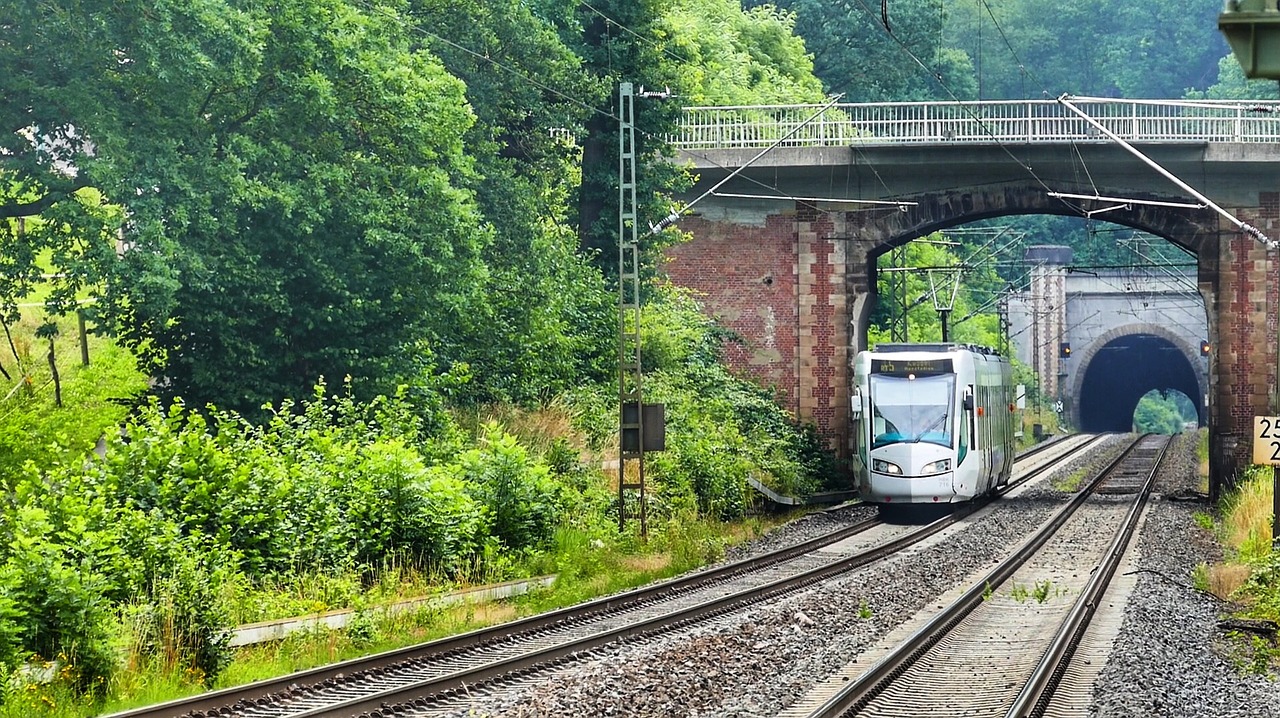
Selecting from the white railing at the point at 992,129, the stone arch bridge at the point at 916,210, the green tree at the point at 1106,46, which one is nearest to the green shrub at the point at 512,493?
the stone arch bridge at the point at 916,210

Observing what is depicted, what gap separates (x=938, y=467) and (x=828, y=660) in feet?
53.1

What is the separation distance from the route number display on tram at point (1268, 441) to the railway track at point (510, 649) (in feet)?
19.1

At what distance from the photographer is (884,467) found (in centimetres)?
3044

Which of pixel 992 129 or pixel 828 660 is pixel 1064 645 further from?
pixel 992 129

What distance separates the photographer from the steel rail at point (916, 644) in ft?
40.1

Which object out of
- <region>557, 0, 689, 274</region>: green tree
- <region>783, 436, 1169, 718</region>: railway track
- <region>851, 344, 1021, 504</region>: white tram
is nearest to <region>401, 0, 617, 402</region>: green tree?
<region>557, 0, 689, 274</region>: green tree

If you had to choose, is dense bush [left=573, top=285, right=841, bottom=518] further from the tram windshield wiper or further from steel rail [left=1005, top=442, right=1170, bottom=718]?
steel rail [left=1005, top=442, right=1170, bottom=718]

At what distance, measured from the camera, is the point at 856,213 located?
37.9 meters

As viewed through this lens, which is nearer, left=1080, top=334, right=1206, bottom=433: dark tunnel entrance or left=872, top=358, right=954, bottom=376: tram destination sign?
left=872, top=358, right=954, bottom=376: tram destination sign

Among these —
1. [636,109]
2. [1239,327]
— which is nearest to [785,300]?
[636,109]

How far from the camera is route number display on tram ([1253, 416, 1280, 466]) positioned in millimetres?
18906

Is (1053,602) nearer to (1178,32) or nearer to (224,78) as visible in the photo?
(224,78)

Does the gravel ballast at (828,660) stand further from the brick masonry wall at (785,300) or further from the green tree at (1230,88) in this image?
the green tree at (1230,88)

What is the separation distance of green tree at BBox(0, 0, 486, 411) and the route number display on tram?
1406 centimetres
